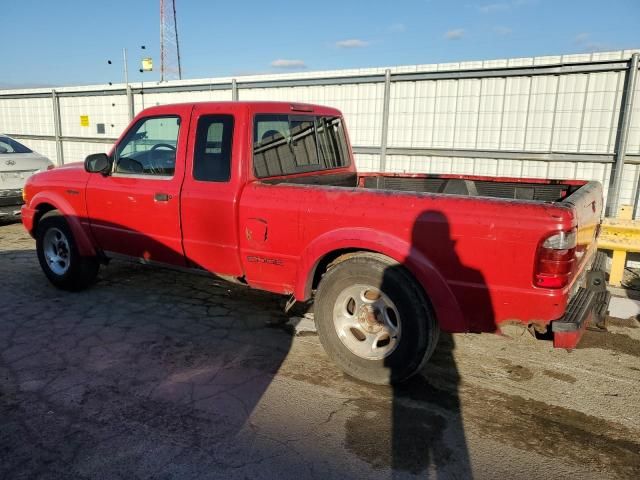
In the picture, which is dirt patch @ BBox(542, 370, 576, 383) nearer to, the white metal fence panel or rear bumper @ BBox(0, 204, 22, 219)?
rear bumper @ BBox(0, 204, 22, 219)

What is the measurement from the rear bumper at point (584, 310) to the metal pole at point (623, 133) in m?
3.25

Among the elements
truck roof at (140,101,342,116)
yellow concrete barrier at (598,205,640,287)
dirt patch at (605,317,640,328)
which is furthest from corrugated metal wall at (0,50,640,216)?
truck roof at (140,101,342,116)

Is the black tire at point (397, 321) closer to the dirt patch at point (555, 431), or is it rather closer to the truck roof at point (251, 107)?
the dirt patch at point (555, 431)

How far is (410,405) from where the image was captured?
3.20m

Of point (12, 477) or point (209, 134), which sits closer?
point (12, 477)

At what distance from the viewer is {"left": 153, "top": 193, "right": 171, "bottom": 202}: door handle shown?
4.26 metres

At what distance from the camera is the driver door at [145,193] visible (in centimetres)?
428

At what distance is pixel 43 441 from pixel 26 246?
566cm

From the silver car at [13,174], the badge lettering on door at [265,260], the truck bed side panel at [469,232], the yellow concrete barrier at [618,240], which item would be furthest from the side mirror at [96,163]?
the yellow concrete barrier at [618,240]

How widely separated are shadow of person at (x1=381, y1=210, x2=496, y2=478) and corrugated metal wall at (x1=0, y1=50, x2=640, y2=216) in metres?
5.20

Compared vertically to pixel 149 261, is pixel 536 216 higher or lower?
higher

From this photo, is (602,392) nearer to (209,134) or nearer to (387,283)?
(387,283)

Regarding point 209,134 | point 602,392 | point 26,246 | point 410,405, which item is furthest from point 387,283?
point 26,246

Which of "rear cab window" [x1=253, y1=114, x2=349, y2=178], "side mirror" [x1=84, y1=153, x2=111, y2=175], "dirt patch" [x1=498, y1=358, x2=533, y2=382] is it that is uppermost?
"rear cab window" [x1=253, y1=114, x2=349, y2=178]
